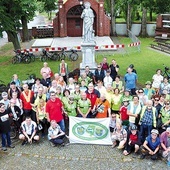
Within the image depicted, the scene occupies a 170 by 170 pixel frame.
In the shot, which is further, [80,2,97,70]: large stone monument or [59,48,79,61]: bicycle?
[59,48,79,61]: bicycle

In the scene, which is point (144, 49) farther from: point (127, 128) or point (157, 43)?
point (127, 128)

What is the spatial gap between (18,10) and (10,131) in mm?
15364

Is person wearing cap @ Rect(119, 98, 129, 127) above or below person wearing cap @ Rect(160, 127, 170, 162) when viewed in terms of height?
above

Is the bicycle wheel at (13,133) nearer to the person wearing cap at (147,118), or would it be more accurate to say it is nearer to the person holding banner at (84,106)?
the person holding banner at (84,106)

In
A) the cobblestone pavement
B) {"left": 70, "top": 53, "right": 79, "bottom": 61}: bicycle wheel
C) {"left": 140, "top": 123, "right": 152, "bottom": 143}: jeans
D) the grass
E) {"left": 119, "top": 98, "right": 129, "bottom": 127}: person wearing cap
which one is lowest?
the cobblestone pavement

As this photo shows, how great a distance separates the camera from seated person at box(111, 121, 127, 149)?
Answer: 9.23m

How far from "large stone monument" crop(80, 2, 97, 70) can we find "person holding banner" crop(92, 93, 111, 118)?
6.21 meters

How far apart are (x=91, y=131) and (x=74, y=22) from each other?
25.2 meters

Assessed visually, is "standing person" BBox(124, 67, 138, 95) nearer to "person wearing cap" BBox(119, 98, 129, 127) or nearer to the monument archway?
"person wearing cap" BBox(119, 98, 129, 127)

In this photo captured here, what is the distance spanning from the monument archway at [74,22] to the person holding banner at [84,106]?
2425cm

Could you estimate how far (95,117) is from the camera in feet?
34.1

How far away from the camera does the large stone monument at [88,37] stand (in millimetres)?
15445

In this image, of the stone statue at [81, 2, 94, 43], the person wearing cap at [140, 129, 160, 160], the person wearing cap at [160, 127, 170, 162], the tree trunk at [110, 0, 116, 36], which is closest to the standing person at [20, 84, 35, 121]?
the person wearing cap at [140, 129, 160, 160]

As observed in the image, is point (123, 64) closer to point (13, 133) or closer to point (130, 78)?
point (130, 78)
